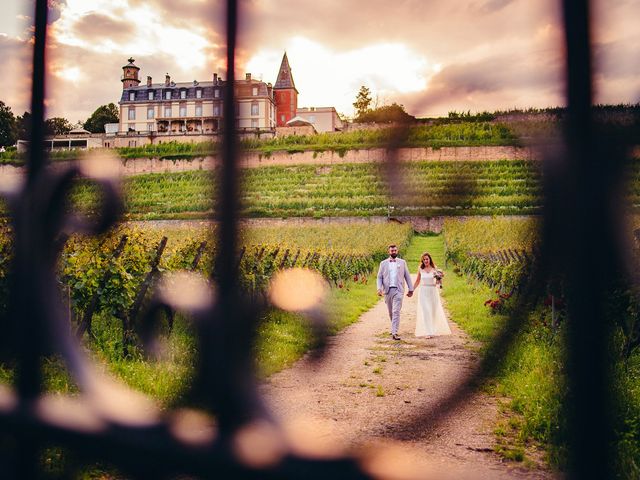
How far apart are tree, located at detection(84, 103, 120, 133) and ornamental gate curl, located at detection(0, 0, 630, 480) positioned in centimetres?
4

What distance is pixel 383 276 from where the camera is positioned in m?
7.94

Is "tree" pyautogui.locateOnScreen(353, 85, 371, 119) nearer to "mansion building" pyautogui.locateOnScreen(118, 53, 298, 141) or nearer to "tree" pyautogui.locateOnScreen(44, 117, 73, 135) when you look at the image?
"mansion building" pyautogui.locateOnScreen(118, 53, 298, 141)

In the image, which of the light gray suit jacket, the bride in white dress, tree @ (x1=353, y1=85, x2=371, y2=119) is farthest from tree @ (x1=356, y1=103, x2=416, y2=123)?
the light gray suit jacket

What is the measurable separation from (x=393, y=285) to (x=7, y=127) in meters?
7.03

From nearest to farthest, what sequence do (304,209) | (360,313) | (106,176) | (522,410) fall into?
1. (106,176)
2. (522,410)
3. (360,313)
4. (304,209)

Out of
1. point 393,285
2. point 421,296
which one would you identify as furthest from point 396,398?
point 393,285

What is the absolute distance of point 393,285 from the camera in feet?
25.0

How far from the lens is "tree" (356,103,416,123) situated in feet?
1.51

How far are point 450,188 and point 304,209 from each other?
27276mm

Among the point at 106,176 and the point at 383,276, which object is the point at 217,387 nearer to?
the point at 106,176

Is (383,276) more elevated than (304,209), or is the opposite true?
(304,209)

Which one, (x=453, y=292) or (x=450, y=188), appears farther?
(x=453, y=292)

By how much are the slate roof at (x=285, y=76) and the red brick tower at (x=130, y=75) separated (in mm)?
132

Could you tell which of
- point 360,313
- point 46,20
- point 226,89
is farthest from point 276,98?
point 360,313
